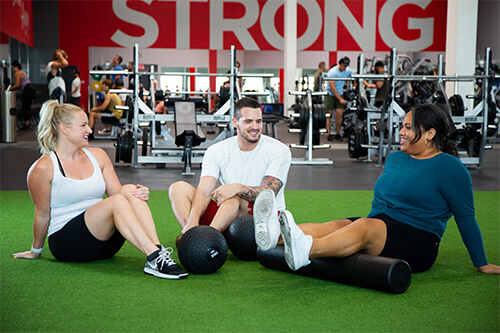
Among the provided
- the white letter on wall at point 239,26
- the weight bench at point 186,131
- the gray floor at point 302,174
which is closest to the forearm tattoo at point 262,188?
the gray floor at point 302,174

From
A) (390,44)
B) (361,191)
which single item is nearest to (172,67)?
(390,44)

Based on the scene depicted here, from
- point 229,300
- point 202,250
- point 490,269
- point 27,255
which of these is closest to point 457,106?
point 490,269

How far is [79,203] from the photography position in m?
2.85

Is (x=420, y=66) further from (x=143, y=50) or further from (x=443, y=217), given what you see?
(x=143, y=50)

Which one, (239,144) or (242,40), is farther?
(242,40)

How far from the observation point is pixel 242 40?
1717cm

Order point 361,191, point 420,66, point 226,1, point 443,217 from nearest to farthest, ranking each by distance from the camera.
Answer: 1. point 443,217
2. point 361,191
3. point 420,66
4. point 226,1

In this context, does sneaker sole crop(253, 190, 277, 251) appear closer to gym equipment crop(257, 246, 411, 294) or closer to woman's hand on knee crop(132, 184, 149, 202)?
gym equipment crop(257, 246, 411, 294)

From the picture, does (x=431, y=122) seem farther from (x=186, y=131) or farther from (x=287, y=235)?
(x=186, y=131)

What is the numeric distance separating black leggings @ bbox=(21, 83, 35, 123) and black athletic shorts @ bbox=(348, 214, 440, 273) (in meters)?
11.0

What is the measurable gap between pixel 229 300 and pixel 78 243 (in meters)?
0.93

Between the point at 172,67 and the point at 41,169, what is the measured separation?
644 inches

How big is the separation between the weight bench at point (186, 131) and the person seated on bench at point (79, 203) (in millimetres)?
3866

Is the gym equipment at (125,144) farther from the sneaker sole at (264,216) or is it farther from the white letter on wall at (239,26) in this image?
the white letter on wall at (239,26)
